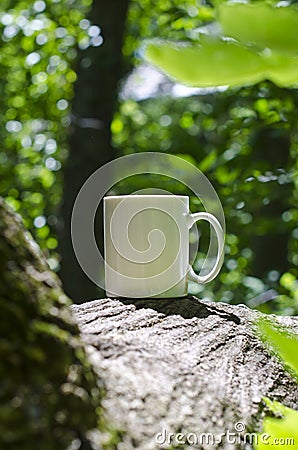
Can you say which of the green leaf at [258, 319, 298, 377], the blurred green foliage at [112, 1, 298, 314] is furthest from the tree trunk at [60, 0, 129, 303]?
the green leaf at [258, 319, 298, 377]

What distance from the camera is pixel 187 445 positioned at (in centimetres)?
41

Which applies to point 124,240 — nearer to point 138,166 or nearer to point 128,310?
point 128,310

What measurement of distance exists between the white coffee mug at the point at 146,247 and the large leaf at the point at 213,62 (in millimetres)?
666

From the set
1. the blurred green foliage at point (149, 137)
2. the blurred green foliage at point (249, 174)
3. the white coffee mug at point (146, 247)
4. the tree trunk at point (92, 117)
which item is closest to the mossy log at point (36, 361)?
the white coffee mug at point (146, 247)

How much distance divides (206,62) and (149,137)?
12.8ft

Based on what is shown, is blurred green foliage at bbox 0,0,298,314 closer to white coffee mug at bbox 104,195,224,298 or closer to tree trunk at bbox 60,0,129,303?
tree trunk at bbox 60,0,129,303

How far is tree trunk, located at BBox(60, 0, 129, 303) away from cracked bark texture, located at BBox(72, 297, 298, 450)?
168 centimetres

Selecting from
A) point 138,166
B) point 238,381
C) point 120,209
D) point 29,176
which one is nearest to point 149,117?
point 29,176

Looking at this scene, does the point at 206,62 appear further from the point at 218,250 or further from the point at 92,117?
the point at 92,117

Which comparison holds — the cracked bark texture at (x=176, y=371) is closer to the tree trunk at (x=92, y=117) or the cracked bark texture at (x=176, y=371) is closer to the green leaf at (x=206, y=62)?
the green leaf at (x=206, y=62)

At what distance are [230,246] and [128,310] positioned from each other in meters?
Answer: 1.53

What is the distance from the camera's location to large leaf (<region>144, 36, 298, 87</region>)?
0.13 m

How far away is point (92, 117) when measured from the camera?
249cm

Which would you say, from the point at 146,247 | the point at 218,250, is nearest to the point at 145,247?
the point at 146,247
